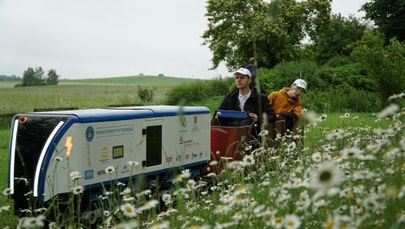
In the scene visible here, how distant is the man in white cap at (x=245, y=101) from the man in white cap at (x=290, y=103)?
74 centimetres

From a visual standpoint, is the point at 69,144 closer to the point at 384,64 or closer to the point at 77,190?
the point at 77,190

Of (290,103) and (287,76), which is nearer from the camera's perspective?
(290,103)

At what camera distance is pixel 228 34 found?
42.3 m

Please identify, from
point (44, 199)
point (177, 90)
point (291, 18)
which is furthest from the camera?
point (291, 18)

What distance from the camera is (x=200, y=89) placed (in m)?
37.2

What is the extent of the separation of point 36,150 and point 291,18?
3699 cm

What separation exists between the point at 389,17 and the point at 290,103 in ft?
110

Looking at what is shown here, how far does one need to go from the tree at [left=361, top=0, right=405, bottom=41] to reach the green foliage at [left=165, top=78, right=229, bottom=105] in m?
12.2

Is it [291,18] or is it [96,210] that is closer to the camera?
[96,210]

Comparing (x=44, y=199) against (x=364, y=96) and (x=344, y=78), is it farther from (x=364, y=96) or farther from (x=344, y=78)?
(x=344, y=78)

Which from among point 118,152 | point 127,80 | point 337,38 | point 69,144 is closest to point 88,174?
point 69,144

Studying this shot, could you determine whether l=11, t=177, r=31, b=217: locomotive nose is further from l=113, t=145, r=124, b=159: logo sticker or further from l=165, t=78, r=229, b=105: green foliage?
l=165, t=78, r=229, b=105: green foliage

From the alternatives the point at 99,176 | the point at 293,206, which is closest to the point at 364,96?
the point at 99,176

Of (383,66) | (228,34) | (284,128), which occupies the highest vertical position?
(228,34)
